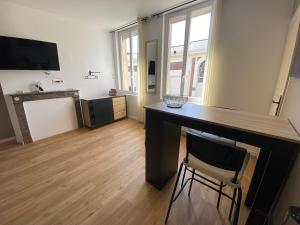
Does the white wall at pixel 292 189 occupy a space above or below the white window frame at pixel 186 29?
below

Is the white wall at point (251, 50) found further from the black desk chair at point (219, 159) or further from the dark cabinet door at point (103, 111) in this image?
the dark cabinet door at point (103, 111)

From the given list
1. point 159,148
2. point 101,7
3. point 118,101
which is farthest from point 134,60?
point 159,148

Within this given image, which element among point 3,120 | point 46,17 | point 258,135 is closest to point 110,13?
Result: point 46,17

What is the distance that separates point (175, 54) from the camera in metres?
3.07

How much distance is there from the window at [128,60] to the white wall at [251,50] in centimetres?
239

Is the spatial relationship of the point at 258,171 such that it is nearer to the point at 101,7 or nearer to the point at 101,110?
the point at 101,110

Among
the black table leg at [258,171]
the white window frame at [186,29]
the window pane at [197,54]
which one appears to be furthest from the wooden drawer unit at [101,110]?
the black table leg at [258,171]

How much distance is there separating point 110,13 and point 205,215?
12.7ft

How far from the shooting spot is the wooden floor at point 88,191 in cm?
135

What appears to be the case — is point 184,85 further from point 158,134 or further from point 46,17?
point 46,17

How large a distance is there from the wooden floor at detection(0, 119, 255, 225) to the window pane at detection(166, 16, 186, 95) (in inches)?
69.7

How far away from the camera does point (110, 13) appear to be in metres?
2.90

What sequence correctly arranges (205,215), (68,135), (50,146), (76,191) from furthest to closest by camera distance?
(68,135)
(50,146)
(76,191)
(205,215)

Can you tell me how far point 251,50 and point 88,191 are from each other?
3.08 m
